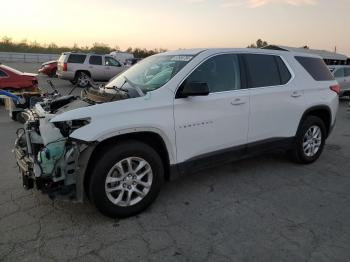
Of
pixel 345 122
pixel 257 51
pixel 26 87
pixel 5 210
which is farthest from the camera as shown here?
pixel 26 87

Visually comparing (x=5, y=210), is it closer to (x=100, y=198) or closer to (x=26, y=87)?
(x=100, y=198)

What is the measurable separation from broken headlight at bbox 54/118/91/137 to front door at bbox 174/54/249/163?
1.03 m

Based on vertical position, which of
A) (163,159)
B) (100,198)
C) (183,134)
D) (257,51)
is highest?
(257,51)

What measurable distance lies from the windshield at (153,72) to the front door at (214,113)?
26 cm

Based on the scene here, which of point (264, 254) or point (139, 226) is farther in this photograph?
point (139, 226)

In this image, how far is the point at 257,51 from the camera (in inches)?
200

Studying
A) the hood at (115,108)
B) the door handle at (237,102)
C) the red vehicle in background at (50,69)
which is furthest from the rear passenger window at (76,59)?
the hood at (115,108)

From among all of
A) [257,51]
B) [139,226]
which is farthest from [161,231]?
[257,51]

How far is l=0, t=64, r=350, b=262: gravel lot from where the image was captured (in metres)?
3.24

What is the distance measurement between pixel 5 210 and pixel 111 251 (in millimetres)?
1576

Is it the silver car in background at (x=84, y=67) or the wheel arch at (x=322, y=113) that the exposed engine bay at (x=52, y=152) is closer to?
the wheel arch at (x=322, y=113)

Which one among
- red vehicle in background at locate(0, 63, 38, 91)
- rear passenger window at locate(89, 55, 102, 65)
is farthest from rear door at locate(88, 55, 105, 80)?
red vehicle in background at locate(0, 63, 38, 91)

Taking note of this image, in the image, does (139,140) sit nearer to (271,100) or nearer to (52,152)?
(52,152)

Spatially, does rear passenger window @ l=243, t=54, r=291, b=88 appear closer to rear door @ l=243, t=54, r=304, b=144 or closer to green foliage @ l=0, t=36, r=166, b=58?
rear door @ l=243, t=54, r=304, b=144
